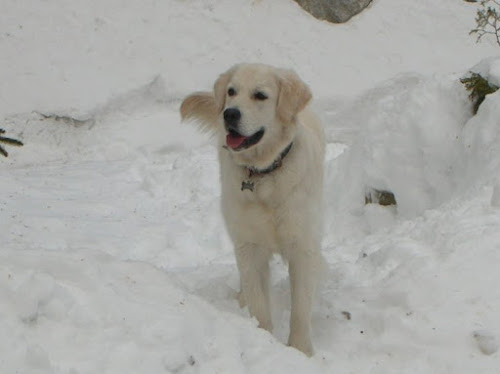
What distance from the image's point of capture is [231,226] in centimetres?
391

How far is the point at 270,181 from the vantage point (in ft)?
12.2

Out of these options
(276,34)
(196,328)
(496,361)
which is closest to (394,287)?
(496,361)

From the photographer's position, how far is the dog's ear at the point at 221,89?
12.7ft

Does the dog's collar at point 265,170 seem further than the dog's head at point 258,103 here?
Yes

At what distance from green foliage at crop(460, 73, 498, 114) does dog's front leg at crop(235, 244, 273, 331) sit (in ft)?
11.0

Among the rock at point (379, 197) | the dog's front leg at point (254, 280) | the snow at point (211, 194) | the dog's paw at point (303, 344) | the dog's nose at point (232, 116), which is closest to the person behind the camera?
the snow at point (211, 194)

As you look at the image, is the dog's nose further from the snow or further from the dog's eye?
the snow

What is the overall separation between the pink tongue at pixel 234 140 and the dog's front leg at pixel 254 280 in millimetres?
725

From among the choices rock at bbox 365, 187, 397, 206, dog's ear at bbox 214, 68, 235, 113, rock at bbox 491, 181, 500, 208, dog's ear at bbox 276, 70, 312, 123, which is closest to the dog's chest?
dog's ear at bbox 276, 70, 312, 123

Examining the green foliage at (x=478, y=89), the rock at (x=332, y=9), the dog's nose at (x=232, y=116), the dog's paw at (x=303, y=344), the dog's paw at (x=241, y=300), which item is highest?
the dog's nose at (x=232, y=116)

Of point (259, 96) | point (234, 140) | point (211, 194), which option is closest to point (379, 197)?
point (211, 194)

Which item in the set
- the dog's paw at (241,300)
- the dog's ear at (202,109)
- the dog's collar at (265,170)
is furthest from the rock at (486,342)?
the dog's ear at (202,109)

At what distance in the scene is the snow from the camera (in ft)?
9.70

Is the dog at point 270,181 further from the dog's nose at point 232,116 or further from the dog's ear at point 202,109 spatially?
the dog's ear at point 202,109
